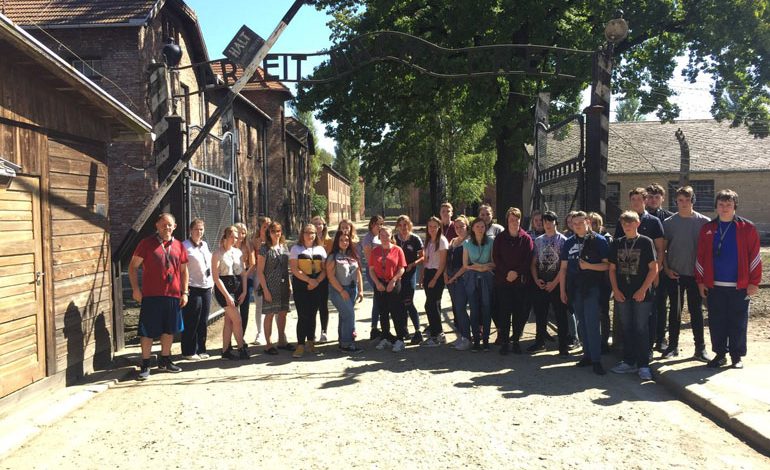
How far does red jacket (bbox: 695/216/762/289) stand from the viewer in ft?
21.4

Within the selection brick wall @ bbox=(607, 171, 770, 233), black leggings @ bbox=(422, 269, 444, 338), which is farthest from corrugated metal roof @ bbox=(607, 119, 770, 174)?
black leggings @ bbox=(422, 269, 444, 338)

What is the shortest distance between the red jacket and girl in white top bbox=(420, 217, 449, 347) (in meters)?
3.31

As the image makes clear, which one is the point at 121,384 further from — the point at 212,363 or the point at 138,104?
the point at 138,104

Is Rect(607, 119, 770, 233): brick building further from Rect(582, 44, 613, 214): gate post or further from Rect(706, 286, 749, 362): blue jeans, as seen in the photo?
Rect(706, 286, 749, 362): blue jeans

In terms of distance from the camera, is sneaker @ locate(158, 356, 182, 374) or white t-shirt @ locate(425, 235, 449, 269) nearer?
sneaker @ locate(158, 356, 182, 374)

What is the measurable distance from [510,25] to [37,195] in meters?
14.7

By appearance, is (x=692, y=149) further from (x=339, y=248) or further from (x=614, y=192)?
(x=339, y=248)

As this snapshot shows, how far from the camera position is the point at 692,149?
35188mm

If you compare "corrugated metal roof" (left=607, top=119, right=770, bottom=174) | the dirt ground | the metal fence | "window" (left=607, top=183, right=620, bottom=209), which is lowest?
the dirt ground

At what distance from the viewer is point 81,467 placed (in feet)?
14.7

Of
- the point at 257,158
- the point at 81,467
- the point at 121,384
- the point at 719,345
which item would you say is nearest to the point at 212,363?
the point at 121,384

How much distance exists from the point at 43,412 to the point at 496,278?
5.42m

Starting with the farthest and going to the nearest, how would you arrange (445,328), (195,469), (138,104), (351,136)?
1. (351,136)
2. (138,104)
3. (445,328)
4. (195,469)

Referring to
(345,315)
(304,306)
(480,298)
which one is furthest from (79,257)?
(480,298)
